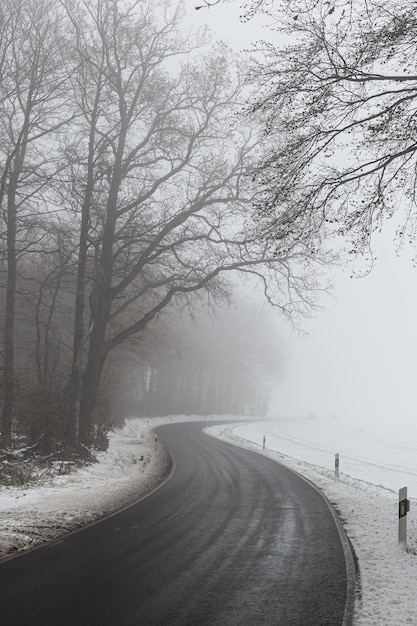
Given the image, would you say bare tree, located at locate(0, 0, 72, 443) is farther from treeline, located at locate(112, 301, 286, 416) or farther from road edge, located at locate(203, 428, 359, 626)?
treeline, located at locate(112, 301, 286, 416)

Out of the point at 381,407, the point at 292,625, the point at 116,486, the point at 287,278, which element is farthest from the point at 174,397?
the point at 381,407

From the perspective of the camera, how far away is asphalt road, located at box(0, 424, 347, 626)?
509cm

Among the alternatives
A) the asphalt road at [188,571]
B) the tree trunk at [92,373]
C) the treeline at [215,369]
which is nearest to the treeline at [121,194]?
the tree trunk at [92,373]

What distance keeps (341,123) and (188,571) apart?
250 inches

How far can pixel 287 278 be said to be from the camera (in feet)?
65.5

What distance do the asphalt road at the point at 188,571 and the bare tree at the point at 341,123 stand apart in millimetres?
4686

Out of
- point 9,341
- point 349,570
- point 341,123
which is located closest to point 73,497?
point 9,341

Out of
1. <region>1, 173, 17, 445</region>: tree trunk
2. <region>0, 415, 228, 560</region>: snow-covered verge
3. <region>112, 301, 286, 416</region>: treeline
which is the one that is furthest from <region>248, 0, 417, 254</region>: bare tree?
<region>112, 301, 286, 416</region>: treeline

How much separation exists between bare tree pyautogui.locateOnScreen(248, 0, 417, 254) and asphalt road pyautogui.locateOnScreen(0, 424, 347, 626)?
15.4 feet

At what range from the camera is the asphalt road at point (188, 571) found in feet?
16.7

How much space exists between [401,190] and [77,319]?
45.1 ft

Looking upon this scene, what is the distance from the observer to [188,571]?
6.53 metres

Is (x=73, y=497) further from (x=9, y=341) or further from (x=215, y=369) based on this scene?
(x=215, y=369)

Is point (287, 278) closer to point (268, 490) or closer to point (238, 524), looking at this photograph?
point (268, 490)
